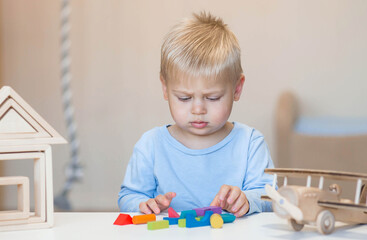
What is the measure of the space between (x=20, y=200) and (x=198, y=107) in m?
0.42

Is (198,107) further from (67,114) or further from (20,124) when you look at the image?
(67,114)

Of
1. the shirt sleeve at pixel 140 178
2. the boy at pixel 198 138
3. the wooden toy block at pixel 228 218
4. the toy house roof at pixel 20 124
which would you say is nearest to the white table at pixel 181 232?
the wooden toy block at pixel 228 218

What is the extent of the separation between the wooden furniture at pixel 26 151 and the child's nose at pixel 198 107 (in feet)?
1.16

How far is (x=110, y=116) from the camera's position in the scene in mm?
2900

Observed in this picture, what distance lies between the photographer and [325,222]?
29.1 inches

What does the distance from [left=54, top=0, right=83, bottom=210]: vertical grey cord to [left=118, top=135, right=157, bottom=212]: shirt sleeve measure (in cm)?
168

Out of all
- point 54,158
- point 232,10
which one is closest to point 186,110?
point 232,10

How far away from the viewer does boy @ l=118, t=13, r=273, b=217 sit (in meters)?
1.16

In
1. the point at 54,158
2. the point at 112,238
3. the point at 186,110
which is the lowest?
the point at 54,158

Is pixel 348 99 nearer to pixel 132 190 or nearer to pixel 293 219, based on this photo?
pixel 132 190

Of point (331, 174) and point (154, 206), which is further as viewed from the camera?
point (154, 206)

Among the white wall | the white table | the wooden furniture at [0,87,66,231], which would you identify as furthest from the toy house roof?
the white wall

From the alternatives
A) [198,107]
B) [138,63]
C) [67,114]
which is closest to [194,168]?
[198,107]

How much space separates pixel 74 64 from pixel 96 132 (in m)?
0.38
